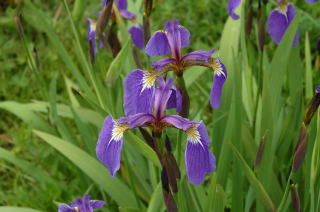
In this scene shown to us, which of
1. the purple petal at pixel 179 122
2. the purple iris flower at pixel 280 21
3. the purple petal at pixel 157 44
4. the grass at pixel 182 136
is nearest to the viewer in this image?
the purple petal at pixel 179 122

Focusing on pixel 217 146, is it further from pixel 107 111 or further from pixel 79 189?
pixel 79 189

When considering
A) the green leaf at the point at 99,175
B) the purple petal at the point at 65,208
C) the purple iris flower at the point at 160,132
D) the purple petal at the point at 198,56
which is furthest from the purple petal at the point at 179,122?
the green leaf at the point at 99,175

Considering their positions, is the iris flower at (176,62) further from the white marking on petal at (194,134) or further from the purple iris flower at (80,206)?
the purple iris flower at (80,206)

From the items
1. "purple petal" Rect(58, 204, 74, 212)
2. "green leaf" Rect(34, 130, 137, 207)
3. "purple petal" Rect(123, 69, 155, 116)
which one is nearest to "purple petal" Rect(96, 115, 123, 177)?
"purple petal" Rect(123, 69, 155, 116)

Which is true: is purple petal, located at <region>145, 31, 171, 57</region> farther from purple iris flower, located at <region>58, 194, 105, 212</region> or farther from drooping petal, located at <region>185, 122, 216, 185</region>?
purple iris flower, located at <region>58, 194, 105, 212</region>

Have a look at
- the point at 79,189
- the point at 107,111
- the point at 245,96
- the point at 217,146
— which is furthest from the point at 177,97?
the point at 79,189
